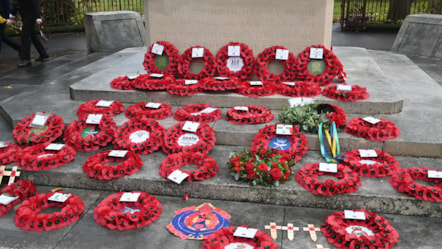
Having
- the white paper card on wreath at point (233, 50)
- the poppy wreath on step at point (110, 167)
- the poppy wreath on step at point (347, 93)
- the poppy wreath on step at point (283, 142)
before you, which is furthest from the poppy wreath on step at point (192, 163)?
the white paper card on wreath at point (233, 50)

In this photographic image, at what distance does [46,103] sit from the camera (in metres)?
6.23

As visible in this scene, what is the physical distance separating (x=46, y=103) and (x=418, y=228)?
5.00m

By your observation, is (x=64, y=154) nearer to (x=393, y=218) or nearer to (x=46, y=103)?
(x=46, y=103)

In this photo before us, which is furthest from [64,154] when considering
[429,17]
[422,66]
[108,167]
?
[429,17]

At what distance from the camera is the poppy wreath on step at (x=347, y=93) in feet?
18.0

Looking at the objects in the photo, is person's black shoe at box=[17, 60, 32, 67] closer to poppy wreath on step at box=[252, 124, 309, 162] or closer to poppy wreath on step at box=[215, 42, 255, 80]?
poppy wreath on step at box=[215, 42, 255, 80]

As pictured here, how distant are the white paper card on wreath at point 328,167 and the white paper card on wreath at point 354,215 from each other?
548mm

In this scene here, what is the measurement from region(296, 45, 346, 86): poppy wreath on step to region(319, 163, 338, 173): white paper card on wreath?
2.11 meters

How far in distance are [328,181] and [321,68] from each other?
2.63m

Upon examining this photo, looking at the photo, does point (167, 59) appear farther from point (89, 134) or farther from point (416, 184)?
point (416, 184)

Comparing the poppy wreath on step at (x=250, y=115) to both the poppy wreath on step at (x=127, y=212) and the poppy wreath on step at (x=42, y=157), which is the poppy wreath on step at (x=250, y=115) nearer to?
the poppy wreath on step at (x=127, y=212)

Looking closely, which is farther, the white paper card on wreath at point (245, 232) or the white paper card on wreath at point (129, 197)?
the white paper card on wreath at point (129, 197)

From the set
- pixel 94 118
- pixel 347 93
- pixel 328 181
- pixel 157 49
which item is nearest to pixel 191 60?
pixel 157 49

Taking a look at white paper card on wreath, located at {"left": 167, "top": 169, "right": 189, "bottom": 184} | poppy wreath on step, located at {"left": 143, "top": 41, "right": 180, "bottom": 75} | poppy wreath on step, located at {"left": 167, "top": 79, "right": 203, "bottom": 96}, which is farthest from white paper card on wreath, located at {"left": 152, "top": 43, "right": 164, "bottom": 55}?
white paper card on wreath, located at {"left": 167, "top": 169, "right": 189, "bottom": 184}
